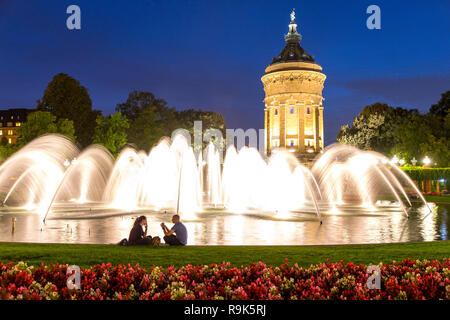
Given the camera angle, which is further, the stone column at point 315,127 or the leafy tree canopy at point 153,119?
the stone column at point 315,127

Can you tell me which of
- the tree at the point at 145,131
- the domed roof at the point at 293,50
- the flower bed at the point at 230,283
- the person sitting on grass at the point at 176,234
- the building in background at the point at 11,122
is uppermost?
the domed roof at the point at 293,50

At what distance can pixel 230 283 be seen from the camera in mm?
8148

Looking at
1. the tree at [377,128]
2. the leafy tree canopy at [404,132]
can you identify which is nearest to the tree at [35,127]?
the leafy tree canopy at [404,132]

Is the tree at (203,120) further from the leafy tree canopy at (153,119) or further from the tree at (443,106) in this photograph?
the tree at (443,106)

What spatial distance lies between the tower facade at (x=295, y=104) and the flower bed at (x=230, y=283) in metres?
93.6

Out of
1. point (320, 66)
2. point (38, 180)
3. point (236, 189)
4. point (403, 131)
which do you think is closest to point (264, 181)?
point (236, 189)

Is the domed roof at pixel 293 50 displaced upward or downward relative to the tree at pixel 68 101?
upward

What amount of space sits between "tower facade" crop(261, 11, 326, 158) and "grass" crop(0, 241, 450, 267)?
89.3 metres

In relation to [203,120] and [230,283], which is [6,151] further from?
[230,283]

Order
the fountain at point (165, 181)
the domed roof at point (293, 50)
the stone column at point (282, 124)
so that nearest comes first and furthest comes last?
the fountain at point (165, 181) < the stone column at point (282, 124) < the domed roof at point (293, 50)

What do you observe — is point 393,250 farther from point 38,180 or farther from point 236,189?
point 38,180

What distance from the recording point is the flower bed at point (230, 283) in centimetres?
743

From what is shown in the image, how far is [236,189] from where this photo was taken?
163ft

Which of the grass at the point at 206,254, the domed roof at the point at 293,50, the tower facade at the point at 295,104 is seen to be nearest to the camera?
the grass at the point at 206,254
